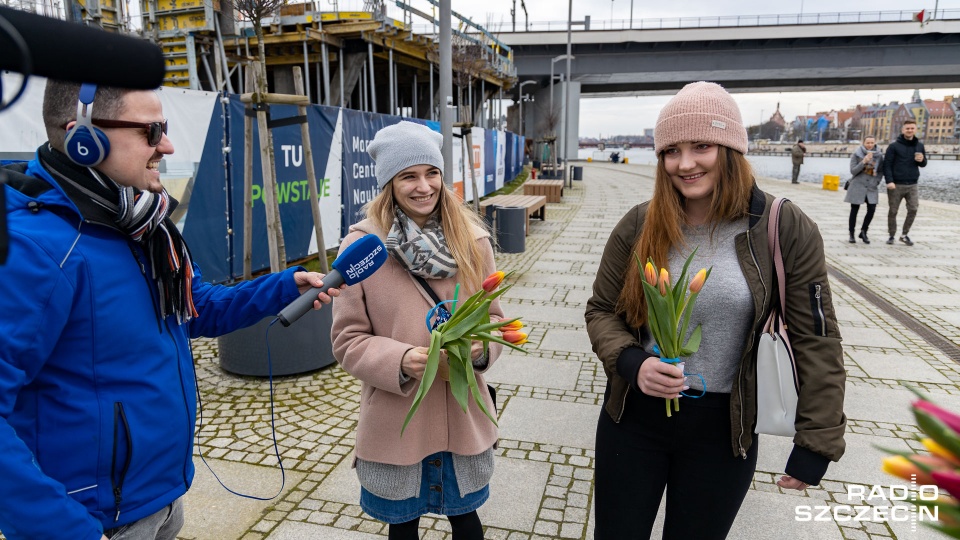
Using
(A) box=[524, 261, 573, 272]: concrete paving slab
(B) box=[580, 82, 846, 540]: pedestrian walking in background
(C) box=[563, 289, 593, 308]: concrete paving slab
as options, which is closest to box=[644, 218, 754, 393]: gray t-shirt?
(B) box=[580, 82, 846, 540]: pedestrian walking in background

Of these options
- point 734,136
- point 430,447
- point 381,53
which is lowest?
point 430,447

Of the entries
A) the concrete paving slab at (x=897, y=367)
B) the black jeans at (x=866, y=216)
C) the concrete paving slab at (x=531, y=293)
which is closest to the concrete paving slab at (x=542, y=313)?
the concrete paving slab at (x=531, y=293)

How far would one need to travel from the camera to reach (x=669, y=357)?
6.15ft

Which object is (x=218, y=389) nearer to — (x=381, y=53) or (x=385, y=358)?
(x=385, y=358)

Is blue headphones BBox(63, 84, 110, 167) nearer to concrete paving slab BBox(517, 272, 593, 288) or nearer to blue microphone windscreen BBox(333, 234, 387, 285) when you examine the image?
blue microphone windscreen BBox(333, 234, 387, 285)

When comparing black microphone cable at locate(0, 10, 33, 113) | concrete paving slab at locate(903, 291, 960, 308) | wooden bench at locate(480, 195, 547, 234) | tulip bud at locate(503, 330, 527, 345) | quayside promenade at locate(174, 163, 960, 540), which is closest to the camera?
black microphone cable at locate(0, 10, 33, 113)

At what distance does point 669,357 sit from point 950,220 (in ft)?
53.6

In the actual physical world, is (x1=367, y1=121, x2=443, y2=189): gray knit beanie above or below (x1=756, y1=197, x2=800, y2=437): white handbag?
above

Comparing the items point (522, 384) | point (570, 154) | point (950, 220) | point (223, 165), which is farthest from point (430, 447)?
point (570, 154)

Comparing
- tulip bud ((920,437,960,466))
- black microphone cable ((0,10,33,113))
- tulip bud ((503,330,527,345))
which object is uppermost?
black microphone cable ((0,10,33,113))

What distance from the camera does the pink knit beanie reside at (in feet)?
6.35

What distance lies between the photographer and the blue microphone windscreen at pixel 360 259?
1.83 metres

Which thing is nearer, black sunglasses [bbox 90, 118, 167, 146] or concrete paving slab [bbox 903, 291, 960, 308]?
black sunglasses [bbox 90, 118, 167, 146]

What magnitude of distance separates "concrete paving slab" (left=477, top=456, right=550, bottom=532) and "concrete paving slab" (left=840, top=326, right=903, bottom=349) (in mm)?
3944
